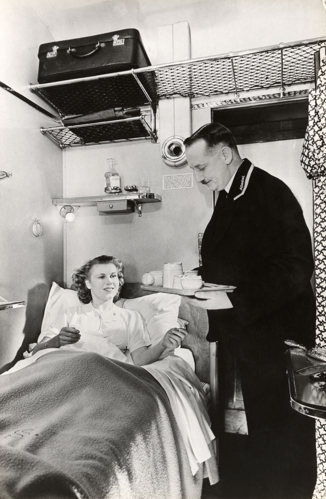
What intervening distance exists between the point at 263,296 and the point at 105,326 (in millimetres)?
596

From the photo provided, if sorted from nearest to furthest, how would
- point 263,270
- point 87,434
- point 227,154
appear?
point 87,434 < point 263,270 < point 227,154

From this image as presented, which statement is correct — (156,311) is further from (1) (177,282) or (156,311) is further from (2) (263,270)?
(2) (263,270)

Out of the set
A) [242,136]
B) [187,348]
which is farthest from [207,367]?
[242,136]

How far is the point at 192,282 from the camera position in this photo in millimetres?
1193

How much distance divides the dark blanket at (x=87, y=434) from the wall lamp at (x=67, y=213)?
1.71ft

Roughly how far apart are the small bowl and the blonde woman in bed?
0.89 ft

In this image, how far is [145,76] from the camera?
1.38m

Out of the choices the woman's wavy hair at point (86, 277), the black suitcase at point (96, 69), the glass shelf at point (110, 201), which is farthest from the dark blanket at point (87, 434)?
the black suitcase at point (96, 69)

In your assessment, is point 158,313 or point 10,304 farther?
point 158,313

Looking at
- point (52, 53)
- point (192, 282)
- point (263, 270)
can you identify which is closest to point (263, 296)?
point (263, 270)

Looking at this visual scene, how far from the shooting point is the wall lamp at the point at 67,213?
4.68 ft

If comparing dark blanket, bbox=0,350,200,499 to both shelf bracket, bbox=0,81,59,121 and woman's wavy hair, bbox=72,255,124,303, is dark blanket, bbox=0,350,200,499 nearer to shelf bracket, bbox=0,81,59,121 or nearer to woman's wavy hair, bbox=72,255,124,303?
woman's wavy hair, bbox=72,255,124,303

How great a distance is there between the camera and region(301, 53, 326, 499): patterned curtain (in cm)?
114

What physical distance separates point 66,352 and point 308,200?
1.00 metres
